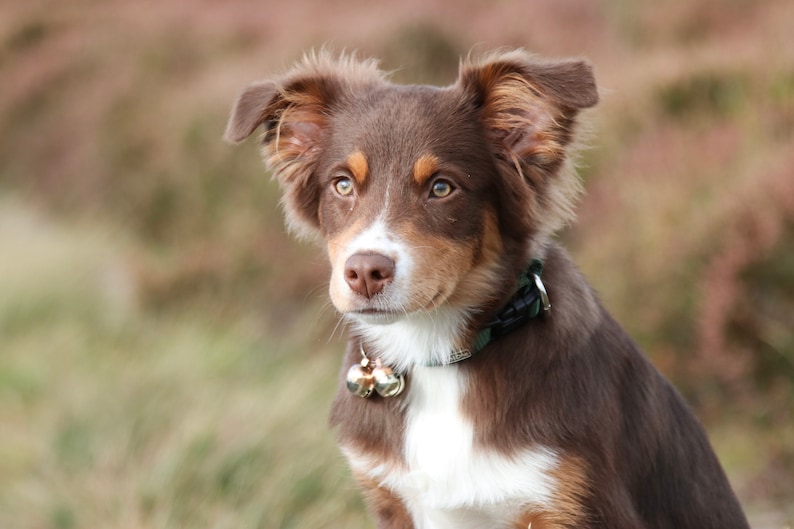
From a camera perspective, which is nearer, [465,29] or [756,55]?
[756,55]

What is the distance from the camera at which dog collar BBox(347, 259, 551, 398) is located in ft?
11.0

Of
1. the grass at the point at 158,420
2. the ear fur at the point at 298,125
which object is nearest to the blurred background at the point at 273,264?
the grass at the point at 158,420

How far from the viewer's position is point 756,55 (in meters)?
8.70

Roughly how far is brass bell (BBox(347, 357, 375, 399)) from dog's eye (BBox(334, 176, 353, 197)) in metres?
0.55

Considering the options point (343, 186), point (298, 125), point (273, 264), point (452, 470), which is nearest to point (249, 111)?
point (298, 125)

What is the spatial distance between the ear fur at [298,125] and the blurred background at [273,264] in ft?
3.61

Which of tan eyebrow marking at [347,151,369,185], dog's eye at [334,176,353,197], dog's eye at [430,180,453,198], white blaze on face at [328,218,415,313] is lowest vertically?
white blaze on face at [328,218,415,313]

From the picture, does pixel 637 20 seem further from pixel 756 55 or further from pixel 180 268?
pixel 180 268

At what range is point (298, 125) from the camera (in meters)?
3.80

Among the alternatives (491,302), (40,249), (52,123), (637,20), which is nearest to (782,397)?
(491,302)

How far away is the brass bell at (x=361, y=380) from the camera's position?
3.46 meters

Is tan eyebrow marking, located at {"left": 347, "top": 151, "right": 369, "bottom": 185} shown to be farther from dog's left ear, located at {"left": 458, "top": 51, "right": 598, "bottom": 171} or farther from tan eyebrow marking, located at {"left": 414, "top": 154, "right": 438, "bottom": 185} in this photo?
dog's left ear, located at {"left": 458, "top": 51, "right": 598, "bottom": 171}

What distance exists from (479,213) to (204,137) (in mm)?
9676

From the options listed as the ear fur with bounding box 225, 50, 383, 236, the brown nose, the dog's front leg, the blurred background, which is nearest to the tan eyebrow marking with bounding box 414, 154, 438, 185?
the brown nose
